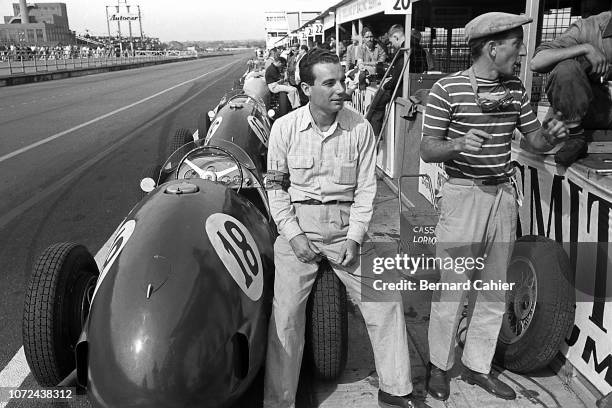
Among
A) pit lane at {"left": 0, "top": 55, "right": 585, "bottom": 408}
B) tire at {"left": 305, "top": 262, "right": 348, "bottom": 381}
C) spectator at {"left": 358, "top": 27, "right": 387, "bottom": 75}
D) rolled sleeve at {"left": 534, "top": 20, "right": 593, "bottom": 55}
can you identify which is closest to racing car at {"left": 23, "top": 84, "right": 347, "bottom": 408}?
tire at {"left": 305, "top": 262, "right": 348, "bottom": 381}

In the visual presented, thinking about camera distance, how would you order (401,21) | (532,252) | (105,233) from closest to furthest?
(532,252)
(105,233)
(401,21)

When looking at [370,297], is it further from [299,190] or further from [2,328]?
[2,328]

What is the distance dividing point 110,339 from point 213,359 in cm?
47

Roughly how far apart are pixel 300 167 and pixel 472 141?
2.92ft

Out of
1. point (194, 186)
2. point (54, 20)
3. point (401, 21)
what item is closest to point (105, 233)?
point (194, 186)

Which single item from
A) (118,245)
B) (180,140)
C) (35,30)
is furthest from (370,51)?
(35,30)

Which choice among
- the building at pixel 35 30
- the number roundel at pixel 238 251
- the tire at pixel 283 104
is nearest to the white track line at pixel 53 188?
the tire at pixel 283 104

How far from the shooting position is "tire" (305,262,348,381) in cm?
324

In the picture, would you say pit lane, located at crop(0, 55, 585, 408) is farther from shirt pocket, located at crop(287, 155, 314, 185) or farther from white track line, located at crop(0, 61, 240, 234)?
shirt pocket, located at crop(287, 155, 314, 185)

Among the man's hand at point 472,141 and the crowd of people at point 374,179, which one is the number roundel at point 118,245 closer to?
the crowd of people at point 374,179

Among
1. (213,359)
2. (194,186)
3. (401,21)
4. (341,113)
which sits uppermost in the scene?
(401,21)

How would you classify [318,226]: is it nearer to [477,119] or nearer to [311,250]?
[311,250]

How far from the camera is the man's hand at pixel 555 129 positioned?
2.92 metres

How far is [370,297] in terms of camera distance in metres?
3.03
